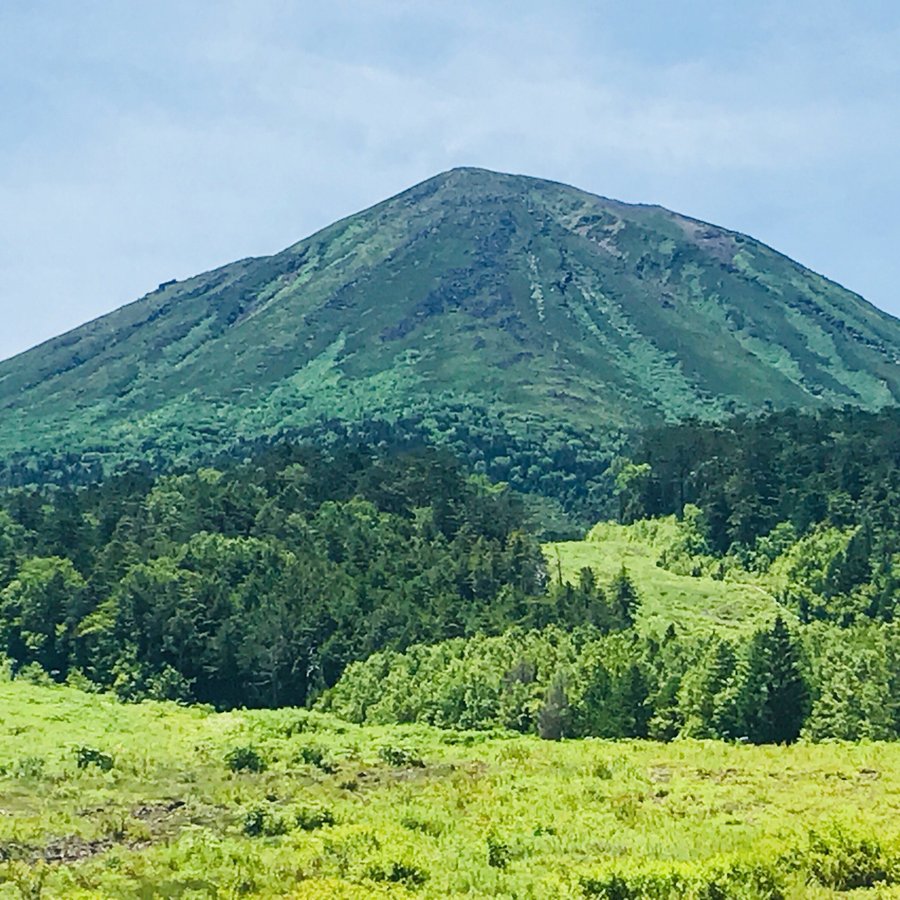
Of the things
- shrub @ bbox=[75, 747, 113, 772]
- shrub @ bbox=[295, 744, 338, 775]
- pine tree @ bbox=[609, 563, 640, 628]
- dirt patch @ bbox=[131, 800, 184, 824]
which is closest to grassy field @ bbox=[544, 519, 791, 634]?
pine tree @ bbox=[609, 563, 640, 628]

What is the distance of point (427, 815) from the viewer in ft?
97.7

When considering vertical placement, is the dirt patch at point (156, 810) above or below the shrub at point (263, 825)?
below

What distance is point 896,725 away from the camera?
172 feet

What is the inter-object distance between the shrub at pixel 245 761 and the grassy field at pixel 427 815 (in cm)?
8

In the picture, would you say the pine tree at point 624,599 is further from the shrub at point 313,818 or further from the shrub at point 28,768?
the shrub at point 313,818

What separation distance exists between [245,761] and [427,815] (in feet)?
36.3

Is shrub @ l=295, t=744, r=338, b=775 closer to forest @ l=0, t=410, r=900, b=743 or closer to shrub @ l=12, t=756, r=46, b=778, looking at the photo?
shrub @ l=12, t=756, r=46, b=778

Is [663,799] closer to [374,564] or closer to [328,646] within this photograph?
[328,646]

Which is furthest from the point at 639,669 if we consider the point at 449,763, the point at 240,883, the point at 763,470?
the point at 763,470

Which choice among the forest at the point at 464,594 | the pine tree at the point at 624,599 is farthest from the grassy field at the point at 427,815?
the pine tree at the point at 624,599

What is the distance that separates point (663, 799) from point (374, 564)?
58195 millimetres

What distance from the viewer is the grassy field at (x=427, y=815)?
22141mm

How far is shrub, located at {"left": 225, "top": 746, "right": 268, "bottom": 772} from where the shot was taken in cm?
3831

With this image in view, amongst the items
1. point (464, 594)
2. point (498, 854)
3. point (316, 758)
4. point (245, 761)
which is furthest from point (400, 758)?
point (464, 594)
